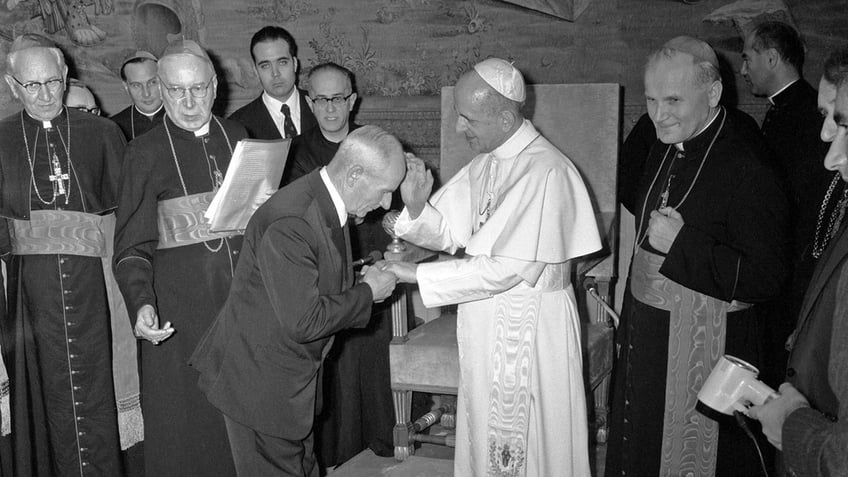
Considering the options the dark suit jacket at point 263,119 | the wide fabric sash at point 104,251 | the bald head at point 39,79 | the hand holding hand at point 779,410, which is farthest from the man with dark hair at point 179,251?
the hand holding hand at point 779,410

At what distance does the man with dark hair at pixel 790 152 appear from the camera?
380 cm

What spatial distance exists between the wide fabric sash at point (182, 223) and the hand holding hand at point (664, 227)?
1.89 metres

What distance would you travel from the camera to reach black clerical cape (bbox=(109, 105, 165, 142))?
16.6 ft

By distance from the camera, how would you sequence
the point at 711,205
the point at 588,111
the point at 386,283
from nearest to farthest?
the point at 386,283
the point at 711,205
the point at 588,111

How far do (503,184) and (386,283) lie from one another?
0.66 meters

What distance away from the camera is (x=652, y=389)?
342 centimetres

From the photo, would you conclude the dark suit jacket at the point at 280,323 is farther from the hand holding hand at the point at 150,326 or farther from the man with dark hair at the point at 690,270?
the man with dark hair at the point at 690,270

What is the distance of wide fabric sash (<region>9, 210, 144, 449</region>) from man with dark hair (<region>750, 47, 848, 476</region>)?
3011mm

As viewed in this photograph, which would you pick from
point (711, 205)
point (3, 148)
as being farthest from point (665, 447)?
point (3, 148)

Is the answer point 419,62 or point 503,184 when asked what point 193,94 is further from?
point 419,62

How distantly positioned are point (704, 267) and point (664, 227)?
216 millimetres

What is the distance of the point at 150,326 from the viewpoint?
3328 millimetres

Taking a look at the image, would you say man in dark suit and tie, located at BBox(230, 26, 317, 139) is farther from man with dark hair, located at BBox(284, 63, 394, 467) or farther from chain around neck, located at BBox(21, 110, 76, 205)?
chain around neck, located at BBox(21, 110, 76, 205)

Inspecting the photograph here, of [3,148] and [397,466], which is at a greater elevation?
[3,148]
